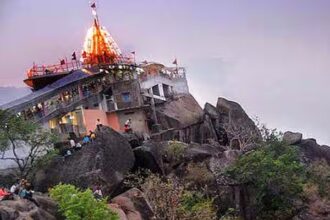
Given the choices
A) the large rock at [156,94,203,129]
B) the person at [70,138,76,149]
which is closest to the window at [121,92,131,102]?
the large rock at [156,94,203,129]

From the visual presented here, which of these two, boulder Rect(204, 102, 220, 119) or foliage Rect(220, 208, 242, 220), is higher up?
boulder Rect(204, 102, 220, 119)

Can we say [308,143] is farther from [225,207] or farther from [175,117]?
[225,207]

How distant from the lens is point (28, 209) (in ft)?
59.8

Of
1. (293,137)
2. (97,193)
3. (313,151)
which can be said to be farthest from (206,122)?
(97,193)

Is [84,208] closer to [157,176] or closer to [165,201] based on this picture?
[165,201]

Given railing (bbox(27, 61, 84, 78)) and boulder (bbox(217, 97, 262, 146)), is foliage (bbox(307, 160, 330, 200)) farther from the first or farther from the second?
railing (bbox(27, 61, 84, 78))

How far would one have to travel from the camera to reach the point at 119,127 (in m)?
43.8

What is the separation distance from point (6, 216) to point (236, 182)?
1494 centimetres

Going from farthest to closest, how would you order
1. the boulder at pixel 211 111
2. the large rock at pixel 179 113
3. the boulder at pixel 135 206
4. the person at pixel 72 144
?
the boulder at pixel 211 111 → the large rock at pixel 179 113 → the person at pixel 72 144 → the boulder at pixel 135 206

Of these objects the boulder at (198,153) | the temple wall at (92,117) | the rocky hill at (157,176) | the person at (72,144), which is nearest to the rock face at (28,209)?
the rocky hill at (157,176)

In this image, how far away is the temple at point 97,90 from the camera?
38.3 metres

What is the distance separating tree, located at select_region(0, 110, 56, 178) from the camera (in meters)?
28.0

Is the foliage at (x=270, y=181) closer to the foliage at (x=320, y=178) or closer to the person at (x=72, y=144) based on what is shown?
the foliage at (x=320, y=178)

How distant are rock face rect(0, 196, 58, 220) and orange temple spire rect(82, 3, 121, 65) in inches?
1170
